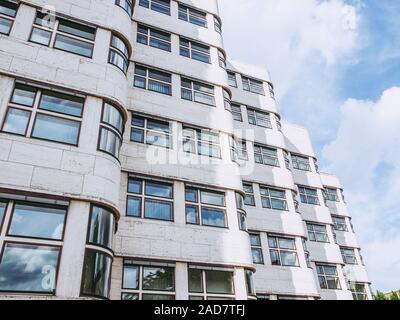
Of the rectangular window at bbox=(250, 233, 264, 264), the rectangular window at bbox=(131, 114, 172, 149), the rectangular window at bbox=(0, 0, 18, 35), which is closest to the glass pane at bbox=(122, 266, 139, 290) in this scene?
the rectangular window at bbox=(131, 114, 172, 149)

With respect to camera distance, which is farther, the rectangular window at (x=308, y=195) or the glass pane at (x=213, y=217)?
the rectangular window at (x=308, y=195)

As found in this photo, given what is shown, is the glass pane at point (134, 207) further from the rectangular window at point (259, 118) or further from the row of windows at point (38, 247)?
the rectangular window at point (259, 118)

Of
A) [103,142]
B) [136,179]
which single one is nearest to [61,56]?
[103,142]

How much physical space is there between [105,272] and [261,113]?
14136 mm

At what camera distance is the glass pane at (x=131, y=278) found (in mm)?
9688

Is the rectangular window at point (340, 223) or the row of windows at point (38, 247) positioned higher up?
the rectangular window at point (340, 223)

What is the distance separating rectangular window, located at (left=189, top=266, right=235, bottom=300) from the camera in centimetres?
1038

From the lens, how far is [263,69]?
21.7m

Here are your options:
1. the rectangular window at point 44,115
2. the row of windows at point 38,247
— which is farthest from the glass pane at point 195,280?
the rectangular window at point 44,115

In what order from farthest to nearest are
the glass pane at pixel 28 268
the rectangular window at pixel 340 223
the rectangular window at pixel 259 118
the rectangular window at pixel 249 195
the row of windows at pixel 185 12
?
the rectangular window at pixel 340 223 → the rectangular window at pixel 259 118 → the row of windows at pixel 185 12 → the rectangular window at pixel 249 195 → the glass pane at pixel 28 268

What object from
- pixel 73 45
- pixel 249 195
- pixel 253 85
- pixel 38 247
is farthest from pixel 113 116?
pixel 253 85

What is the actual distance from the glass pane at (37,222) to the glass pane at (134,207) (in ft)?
9.32

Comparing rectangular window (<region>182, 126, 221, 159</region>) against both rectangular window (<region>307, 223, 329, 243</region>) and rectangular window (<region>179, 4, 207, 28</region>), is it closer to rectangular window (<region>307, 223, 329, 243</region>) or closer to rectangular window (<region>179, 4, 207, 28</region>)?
rectangular window (<region>179, 4, 207, 28</region>)

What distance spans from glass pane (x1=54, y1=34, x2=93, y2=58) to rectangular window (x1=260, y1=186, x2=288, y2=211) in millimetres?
10514
